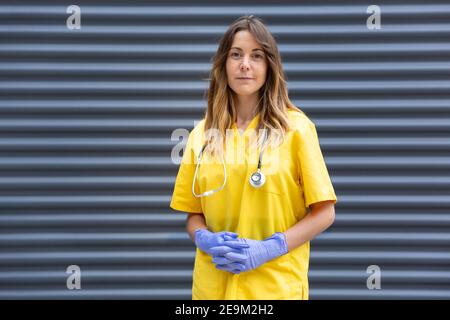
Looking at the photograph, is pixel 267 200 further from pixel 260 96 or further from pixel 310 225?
pixel 260 96

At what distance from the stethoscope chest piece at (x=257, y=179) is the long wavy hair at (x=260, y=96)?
0.45 ft

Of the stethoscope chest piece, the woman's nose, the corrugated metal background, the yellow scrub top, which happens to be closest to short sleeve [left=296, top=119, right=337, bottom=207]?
the yellow scrub top

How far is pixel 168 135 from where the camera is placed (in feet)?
10.9

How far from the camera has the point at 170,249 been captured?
3342mm

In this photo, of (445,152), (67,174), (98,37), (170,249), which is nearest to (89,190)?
(67,174)

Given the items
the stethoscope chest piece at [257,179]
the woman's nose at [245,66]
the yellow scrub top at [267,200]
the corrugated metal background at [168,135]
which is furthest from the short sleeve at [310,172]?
the corrugated metal background at [168,135]

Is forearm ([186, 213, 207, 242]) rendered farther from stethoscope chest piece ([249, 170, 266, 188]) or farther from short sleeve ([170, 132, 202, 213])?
stethoscope chest piece ([249, 170, 266, 188])

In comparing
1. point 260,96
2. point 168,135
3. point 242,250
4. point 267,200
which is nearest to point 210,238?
point 242,250

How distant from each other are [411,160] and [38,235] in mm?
2597

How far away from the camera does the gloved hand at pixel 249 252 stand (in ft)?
6.14

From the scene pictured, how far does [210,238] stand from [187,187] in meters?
0.32

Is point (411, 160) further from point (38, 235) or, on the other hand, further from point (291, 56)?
point (38, 235)

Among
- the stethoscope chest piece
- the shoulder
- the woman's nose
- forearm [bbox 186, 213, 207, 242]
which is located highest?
the woman's nose

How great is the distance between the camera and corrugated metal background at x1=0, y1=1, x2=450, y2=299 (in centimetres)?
327
